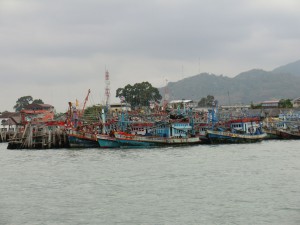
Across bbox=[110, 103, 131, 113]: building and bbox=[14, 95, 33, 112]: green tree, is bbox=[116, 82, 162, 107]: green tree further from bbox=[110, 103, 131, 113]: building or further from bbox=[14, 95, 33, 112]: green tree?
bbox=[14, 95, 33, 112]: green tree

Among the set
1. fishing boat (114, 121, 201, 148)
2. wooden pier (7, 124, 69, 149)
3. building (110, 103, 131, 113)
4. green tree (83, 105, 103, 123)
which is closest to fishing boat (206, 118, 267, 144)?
fishing boat (114, 121, 201, 148)

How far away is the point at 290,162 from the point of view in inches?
1769

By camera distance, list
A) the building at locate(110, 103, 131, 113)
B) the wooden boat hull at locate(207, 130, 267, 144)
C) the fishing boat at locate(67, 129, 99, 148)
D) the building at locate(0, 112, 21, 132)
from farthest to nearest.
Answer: the building at locate(0, 112, 21, 132)
the building at locate(110, 103, 131, 113)
the wooden boat hull at locate(207, 130, 267, 144)
the fishing boat at locate(67, 129, 99, 148)

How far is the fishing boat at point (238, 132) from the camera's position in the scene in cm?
7181

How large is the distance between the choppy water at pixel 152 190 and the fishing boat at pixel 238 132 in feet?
70.5

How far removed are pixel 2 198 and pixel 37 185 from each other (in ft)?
15.7

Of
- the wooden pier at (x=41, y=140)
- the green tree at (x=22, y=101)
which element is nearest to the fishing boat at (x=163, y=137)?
the wooden pier at (x=41, y=140)

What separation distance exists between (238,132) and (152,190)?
153 ft

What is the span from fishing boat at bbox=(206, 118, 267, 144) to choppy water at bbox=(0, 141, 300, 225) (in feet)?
70.5

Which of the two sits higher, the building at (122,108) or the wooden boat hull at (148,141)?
the building at (122,108)

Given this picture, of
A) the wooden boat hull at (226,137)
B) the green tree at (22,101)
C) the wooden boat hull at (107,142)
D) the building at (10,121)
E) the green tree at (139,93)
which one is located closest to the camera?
the wooden boat hull at (107,142)

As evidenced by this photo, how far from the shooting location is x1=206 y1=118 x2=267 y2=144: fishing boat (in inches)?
2827

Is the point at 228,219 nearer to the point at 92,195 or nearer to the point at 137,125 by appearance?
the point at 92,195

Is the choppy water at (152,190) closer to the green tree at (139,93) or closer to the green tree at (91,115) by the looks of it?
the green tree at (91,115)
